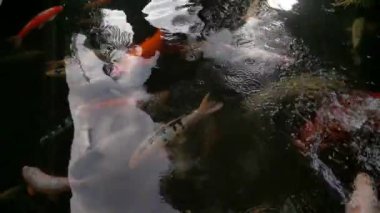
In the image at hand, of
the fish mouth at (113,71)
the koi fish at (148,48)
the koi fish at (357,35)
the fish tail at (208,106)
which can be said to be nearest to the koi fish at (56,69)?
the fish mouth at (113,71)

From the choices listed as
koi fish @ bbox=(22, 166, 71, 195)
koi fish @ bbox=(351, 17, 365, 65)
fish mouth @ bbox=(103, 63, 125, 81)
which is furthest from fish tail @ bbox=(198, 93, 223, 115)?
koi fish @ bbox=(351, 17, 365, 65)

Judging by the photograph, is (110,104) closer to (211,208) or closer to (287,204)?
(211,208)

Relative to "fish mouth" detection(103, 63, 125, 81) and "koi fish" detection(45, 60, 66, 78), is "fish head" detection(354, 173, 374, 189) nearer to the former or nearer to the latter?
"fish mouth" detection(103, 63, 125, 81)

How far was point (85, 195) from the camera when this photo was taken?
388cm

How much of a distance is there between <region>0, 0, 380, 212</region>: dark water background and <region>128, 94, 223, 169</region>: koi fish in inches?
4.9

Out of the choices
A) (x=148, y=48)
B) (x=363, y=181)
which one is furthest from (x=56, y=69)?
(x=363, y=181)

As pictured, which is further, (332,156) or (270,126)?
(270,126)

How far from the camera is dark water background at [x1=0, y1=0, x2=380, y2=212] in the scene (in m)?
3.82

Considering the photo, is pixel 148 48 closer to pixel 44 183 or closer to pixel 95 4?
pixel 95 4

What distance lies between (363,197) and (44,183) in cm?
258

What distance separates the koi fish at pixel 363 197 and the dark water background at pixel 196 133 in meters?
0.11

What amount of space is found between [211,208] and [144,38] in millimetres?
2717

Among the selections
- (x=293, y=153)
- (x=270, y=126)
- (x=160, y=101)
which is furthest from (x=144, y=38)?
(x=293, y=153)

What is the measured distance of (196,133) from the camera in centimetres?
432
